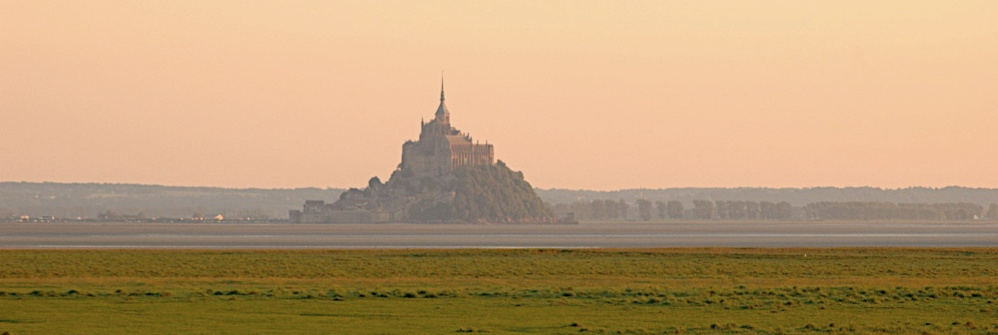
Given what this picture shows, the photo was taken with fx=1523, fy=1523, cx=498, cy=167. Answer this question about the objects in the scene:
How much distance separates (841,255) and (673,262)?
19735mm

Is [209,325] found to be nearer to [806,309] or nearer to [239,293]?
[239,293]

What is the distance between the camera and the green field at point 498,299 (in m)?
36.7

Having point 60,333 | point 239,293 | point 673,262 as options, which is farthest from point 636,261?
point 60,333

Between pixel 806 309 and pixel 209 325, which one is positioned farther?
pixel 806 309

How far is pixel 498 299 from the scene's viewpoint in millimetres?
47125

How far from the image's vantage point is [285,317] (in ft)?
128

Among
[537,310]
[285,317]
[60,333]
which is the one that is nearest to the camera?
[60,333]

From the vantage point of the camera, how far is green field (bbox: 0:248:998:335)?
120 ft

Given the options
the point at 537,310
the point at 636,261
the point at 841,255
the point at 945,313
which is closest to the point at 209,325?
the point at 537,310

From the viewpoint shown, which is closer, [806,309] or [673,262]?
[806,309]

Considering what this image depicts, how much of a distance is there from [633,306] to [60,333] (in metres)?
17.0

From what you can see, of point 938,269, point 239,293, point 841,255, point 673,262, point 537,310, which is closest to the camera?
point 537,310

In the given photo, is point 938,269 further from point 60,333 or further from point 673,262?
point 60,333

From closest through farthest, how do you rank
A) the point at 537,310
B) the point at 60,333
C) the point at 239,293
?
the point at 60,333, the point at 537,310, the point at 239,293
